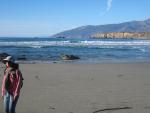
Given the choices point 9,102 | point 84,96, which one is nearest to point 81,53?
point 84,96

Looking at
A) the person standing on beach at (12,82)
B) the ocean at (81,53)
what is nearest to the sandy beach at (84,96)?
the person standing on beach at (12,82)

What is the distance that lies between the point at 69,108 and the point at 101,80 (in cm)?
551

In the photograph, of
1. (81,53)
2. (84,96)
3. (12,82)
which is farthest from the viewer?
(81,53)

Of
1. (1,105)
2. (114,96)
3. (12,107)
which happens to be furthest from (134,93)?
(12,107)

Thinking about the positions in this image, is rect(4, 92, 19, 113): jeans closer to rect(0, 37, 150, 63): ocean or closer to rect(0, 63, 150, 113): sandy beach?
rect(0, 63, 150, 113): sandy beach

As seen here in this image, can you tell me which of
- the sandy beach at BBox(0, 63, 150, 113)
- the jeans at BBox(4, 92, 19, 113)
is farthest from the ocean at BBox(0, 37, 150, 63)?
the jeans at BBox(4, 92, 19, 113)

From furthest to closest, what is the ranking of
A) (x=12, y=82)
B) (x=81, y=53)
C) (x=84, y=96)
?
(x=81, y=53) → (x=84, y=96) → (x=12, y=82)

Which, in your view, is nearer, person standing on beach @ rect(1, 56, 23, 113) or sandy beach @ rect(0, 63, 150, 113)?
person standing on beach @ rect(1, 56, 23, 113)

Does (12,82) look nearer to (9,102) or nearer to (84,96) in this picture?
(9,102)

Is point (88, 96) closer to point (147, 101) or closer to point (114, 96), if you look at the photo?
point (114, 96)

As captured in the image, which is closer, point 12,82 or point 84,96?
point 12,82

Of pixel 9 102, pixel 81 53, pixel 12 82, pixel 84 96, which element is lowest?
pixel 81 53

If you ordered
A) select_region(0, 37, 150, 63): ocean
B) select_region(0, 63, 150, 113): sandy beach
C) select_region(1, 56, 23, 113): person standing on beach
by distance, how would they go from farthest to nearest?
select_region(0, 37, 150, 63): ocean
select_region(0, 63, 150, 113): sandy beach
select_region(1, 56, 23, 113): person standing on beach

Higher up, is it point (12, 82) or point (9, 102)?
point (12, 82)
